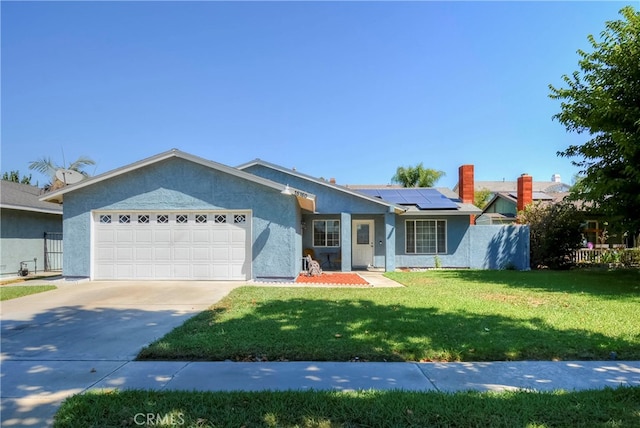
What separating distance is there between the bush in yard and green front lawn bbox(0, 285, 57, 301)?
20.5 metres

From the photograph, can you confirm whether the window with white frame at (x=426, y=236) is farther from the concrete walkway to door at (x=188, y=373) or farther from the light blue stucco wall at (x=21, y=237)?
the light blue stucco wall at (x=21, y=237)

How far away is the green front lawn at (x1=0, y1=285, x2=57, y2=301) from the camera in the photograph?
976cm

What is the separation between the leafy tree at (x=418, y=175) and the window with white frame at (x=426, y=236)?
65.4 feet

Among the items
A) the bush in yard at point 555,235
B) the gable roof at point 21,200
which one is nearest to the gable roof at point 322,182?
the bush in yard at point 555,235

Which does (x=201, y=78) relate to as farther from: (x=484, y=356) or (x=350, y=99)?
(x=484, y=356)

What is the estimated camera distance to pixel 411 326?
6.34m

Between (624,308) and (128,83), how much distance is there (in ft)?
63.8

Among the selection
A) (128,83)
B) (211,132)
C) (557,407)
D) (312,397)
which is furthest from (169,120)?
(557,407)

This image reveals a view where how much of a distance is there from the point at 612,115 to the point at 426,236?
346 inches

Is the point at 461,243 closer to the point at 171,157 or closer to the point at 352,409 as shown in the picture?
the point at 171,157

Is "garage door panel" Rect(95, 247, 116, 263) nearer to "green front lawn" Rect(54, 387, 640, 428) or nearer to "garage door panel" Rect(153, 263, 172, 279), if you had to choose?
"garage door panel" Rect(153, 263, 172, 279)

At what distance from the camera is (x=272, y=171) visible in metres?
17.4

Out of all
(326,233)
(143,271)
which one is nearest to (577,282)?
(326,233)

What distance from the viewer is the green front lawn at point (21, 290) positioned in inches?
384
